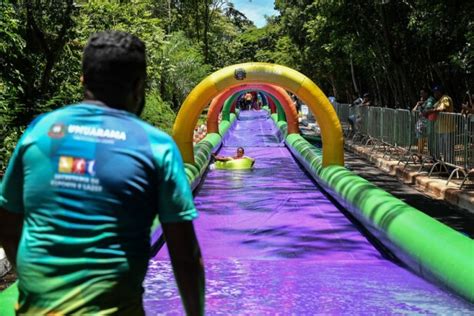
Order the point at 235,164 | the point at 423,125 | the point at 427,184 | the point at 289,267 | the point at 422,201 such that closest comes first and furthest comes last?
the point at 289,267, the point at 422,201, the point at 427,184, the point at 423,125, the point at 235,164

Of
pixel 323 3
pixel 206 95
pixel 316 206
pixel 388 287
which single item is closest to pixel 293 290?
pixel 388 287

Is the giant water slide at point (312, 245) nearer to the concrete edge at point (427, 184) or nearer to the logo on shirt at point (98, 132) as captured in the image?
the concrete edge at point (427, 184)

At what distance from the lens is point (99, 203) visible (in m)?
1.77

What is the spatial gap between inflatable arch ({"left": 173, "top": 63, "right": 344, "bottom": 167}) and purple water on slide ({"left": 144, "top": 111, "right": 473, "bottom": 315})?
1105mm

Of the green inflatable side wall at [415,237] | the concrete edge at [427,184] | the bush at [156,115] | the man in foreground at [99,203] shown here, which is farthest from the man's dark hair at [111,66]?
the bush at [156,115]

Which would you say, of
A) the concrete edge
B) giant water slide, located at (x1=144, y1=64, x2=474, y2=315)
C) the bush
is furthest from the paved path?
the bush

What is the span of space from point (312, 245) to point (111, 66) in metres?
5.22

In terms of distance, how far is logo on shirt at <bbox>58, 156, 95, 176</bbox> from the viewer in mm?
1771

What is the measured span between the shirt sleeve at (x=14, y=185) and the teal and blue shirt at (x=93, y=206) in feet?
0.21

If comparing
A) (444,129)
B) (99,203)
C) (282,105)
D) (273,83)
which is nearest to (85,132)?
(99,203)

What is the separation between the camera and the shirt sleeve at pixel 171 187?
5.88 ft

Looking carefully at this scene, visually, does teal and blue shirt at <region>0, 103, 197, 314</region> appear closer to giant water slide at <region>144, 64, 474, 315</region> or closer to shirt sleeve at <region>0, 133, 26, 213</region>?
shirt sleeve at <region>0, 133, 26, 213</region>

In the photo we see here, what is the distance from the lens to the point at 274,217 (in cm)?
837

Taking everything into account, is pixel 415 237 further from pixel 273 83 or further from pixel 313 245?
pixel 273 83
